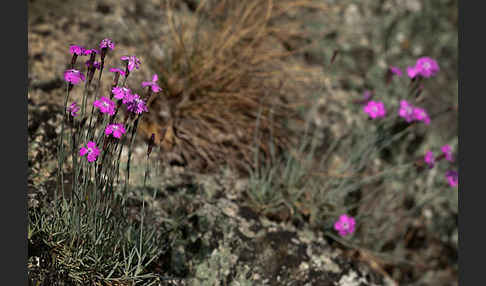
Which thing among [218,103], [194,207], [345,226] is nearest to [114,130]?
[194,207]

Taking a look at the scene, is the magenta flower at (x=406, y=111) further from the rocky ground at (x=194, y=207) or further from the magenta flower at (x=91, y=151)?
the magenta flower at (x=91, y=151)

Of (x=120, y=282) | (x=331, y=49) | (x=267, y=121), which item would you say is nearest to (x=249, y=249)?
(x=120, y=282)

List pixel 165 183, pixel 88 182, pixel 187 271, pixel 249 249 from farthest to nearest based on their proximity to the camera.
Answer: pixel 165 183 < pixel 249 249 < pixel 187 271 < pixel 88 182

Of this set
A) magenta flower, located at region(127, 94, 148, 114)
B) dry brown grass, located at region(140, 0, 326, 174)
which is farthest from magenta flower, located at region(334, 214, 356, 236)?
magenta flower, located at region(127, 94, 148, 114)

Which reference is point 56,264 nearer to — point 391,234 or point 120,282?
point 120,282

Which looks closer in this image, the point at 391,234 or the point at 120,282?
the point at 120,282

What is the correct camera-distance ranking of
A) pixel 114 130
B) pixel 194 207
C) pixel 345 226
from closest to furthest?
pixel 114 130 → pixel 194 207 → pixel 345 226

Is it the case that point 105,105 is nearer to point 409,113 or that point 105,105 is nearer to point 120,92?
point 120,92

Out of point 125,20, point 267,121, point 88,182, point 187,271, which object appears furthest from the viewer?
point 125,20

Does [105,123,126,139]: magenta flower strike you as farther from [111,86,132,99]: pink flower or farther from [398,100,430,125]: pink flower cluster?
[398,100,430,125]: pink flower cluster
